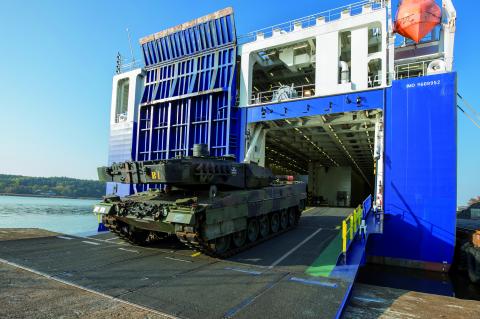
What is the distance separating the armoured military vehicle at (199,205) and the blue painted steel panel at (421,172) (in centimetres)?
555

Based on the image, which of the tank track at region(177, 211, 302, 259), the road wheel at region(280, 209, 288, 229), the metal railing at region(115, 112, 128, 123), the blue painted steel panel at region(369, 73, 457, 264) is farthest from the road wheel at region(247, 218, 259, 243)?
the metal railing at region(115, 112, 128, 123)

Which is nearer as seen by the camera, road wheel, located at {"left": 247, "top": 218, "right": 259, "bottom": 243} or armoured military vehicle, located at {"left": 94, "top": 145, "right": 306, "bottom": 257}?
armoured military vehicle, located at {"left": 94, "top": 145, "right": 306, "bottom": 257}

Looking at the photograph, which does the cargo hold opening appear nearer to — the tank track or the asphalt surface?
the asphalt surface

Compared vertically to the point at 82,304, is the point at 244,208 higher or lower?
higher

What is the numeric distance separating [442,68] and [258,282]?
42.4 ft

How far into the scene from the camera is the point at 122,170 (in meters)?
9.89

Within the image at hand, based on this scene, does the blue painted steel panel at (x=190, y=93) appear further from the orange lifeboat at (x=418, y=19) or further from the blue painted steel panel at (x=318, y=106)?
the orange lifeboat at (x=418, y=19)

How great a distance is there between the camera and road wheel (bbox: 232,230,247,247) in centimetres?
960

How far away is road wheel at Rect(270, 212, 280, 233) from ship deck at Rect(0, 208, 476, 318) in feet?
4.15

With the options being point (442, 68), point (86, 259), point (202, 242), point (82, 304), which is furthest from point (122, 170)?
point (442, 68)

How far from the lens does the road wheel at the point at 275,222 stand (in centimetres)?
1195

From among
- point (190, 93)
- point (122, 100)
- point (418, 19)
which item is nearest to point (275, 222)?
point (190, 93)

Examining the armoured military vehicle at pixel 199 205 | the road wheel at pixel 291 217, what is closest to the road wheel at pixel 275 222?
the armoured military vehicle at pixel 199 205

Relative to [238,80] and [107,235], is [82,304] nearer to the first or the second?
[107,235]
